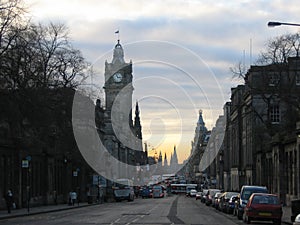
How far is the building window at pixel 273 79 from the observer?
76.5m

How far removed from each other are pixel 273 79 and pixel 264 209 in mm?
43558

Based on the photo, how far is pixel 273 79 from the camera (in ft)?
261

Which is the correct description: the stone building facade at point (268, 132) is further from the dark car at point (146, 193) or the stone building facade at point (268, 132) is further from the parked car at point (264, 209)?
the parked car at point (264, 209)

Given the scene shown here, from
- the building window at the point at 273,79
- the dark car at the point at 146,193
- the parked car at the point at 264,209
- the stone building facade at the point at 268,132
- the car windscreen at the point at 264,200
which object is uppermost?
the building window at the point at 273,79

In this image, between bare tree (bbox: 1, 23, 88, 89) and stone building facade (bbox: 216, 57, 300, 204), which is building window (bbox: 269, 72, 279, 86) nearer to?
stone building facade (bbox: 216, 57, 300, 204)

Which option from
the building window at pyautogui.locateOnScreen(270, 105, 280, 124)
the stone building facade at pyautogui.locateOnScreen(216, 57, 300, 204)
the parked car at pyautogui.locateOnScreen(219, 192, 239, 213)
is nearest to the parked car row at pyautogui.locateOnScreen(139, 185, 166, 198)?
the stone building facade at pyautogui.locateOnScreen(216, 57, 300, 204)

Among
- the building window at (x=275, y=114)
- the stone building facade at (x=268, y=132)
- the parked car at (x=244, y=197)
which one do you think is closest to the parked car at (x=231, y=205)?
the parked car at (x=244, y=197)

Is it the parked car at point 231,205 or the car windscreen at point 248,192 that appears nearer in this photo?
the car windscreen at point 248,192

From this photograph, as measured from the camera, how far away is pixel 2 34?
45062 millimetres

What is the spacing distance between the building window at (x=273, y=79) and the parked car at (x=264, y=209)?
38780 millimetres

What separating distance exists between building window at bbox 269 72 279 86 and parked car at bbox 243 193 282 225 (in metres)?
38.8

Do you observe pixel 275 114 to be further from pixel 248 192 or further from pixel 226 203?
pixel 248 192

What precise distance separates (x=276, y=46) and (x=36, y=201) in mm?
28867

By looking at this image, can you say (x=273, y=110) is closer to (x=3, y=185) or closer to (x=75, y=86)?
(x=75, y=86)
